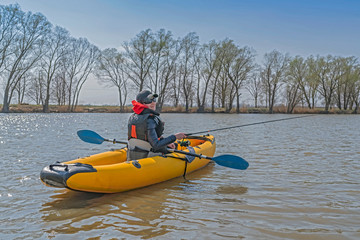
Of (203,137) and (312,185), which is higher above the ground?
(203,137)

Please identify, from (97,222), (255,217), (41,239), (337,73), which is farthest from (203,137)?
(337,73)

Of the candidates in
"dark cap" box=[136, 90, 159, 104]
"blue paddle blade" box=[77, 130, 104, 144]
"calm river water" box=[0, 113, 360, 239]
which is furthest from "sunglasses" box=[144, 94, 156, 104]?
"blue paddle blade" box=[77, 130, 104, 144]

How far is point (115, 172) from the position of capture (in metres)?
4.33

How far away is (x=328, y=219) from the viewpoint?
3.53 m

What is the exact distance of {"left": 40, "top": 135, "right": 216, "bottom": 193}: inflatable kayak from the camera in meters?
3.93

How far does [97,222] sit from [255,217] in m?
1.87

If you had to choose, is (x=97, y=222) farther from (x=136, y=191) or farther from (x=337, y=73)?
(x=337, y=73)

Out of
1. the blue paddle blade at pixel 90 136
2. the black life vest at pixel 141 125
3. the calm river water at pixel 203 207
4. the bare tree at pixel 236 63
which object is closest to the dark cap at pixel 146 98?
the black life vest at pixel 141 125

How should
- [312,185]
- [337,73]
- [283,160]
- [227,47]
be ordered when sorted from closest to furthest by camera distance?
1. [312,185]
2. [283,160]
3. [227,47]
4. [337,73]

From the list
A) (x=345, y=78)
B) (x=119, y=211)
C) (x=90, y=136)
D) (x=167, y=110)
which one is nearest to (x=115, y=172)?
(x=119, y=211)

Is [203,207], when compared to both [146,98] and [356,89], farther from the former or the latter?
[356,89]

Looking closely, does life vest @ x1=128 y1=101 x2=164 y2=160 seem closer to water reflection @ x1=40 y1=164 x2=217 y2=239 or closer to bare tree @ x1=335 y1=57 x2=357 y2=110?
water reflection @ x1=40 y1=164 x2=217 y2=239

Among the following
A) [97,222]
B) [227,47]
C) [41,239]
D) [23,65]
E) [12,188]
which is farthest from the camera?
[227,47]

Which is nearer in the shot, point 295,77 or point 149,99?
point 149,99
